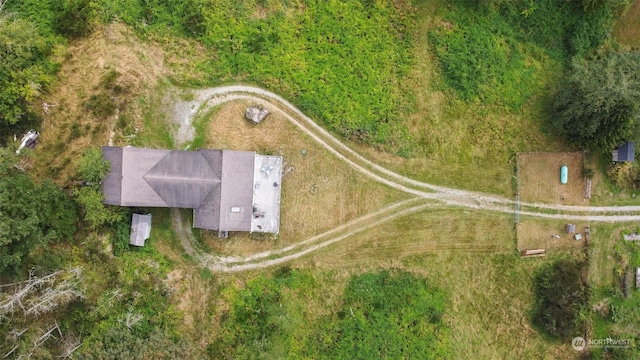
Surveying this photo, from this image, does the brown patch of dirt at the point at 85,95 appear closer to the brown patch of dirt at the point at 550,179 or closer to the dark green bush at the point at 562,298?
the brown patch of dirt at the point at 550,179

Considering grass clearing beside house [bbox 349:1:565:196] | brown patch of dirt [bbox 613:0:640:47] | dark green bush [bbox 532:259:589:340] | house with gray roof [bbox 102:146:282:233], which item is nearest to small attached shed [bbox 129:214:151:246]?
house with gray roof [bbox 102:146:282:233]

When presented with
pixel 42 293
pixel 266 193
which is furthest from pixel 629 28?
pixel 42 293

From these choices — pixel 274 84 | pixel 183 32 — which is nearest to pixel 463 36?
pixel 274 84

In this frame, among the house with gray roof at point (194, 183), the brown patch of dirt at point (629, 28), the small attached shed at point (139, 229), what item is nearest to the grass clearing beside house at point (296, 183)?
the house with gray roof at point (194, 183)

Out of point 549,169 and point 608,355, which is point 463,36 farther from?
point 608,355

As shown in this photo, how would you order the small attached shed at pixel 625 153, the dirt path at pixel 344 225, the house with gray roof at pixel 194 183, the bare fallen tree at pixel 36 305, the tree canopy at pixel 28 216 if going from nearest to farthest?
1. the tree canopy at pixel 28 216
2. the bare fallen tree at pixel 36 305
3. the house with gray roof at pixel 194 183
4. the dirt path at pixel 344 225
5. the small attached shed at pixel 625 153

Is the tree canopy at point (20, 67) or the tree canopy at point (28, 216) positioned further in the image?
the tree canopy at point (20, 67)
